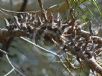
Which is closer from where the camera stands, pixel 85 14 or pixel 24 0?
pixel 85 14

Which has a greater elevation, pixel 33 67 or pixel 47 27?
pixel 47 27

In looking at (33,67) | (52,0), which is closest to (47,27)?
(52,0)

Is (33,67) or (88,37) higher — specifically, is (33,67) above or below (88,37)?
below

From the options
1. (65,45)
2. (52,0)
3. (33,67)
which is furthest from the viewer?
(33,67)

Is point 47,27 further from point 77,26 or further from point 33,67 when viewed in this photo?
point 33,67

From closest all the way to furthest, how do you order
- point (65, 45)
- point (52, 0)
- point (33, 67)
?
1. point (65, 45)
2. point (52, 0)
3. point (33, 67)

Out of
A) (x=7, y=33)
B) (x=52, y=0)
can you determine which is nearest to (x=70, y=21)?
(x=7, y=33)

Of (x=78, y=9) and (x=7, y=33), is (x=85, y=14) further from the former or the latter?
(x=7, y=33)

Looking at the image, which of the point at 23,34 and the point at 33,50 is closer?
the point at 23,34
